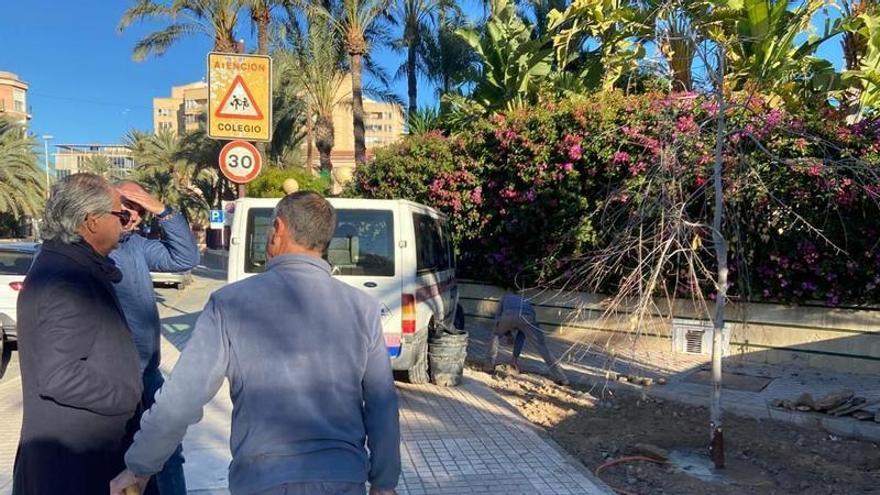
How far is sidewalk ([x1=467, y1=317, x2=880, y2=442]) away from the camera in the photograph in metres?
6.02

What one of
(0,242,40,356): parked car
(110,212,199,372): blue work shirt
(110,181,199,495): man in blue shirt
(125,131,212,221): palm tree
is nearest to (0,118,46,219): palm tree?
(125,131,212,221): palm tree

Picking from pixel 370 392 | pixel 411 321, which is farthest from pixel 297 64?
pixel 370 392

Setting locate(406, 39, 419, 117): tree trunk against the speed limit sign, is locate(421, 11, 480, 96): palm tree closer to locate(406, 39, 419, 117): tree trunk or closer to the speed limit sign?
locate(406, 39, 419, 117): tree trunk

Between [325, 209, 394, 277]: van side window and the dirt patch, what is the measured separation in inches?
80.7

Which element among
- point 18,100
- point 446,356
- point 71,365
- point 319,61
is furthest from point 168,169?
point 18,100

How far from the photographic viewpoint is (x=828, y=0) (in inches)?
258

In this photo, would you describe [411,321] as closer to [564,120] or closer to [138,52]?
[564,120]

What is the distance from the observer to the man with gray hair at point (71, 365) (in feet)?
7.22

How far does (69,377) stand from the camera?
7.18 feet

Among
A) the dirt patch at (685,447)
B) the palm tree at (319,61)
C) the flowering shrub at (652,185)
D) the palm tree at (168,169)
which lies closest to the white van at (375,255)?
the dirt patch at (685,447)

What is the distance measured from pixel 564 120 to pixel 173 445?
8.53 metres

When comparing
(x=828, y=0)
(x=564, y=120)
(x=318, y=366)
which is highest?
(x=828, y=0)

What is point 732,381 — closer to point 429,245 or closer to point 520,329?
point 520,329

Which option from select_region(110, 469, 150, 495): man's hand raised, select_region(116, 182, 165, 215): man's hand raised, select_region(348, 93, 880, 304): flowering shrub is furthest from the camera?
select_region(348, 93, 880, 304): flowering shrub
